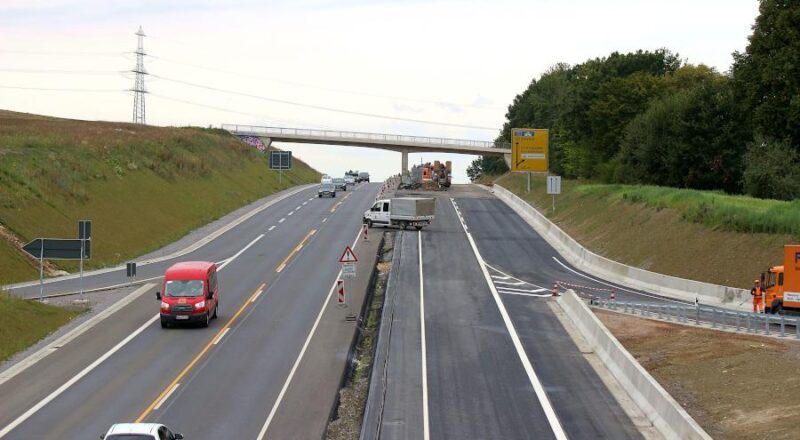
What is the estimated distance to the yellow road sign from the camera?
96062 millimetres

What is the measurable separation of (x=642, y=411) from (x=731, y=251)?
28765 millimetres

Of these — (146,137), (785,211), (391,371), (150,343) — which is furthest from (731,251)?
(146,137)

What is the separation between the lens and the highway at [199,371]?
24703 millimetres

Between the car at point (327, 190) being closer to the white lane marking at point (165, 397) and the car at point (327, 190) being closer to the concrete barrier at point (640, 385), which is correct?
the concrete barrier at point (640, 385)

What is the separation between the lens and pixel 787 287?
Answer: 3878 centimetres

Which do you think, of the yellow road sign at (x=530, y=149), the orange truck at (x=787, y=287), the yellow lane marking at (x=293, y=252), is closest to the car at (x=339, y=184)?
the yellow road sign at (x=530, y=149)

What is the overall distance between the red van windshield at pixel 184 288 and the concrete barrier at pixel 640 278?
23.7 m

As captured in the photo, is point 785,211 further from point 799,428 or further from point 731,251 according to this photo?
point 799,428

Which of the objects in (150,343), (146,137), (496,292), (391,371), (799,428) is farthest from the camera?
(146,137)

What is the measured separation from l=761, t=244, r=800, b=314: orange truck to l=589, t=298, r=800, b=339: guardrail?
158cm

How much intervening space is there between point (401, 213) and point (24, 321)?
3871cm

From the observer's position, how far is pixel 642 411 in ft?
82.7

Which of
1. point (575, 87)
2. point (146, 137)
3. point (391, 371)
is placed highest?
point (575, 87)

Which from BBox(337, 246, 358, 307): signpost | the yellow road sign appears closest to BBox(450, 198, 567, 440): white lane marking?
BBox(337, 246, 358, 307): signpost
